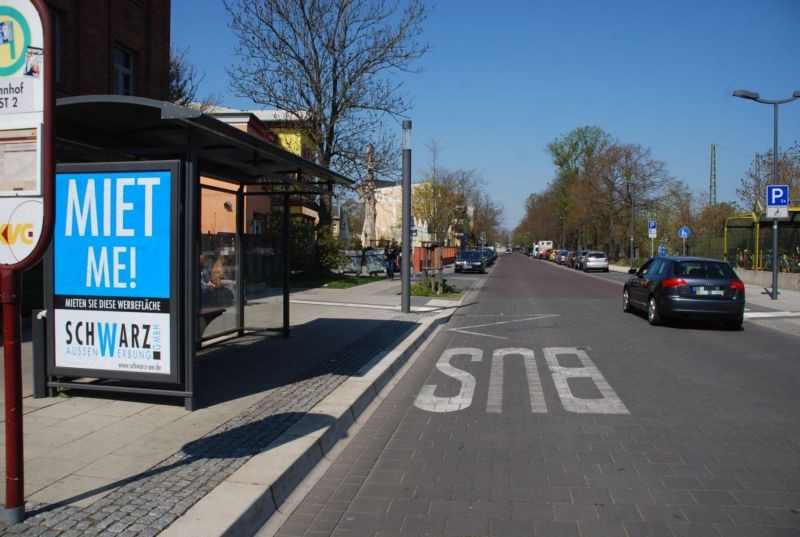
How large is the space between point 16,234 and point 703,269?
43.5 feet

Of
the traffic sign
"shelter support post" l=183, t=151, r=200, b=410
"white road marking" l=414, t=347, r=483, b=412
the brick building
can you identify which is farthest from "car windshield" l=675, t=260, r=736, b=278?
the brick building

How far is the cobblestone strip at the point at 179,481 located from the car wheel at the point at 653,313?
Answer: 937 cm

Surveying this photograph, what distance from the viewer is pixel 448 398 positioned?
7465 millimetres

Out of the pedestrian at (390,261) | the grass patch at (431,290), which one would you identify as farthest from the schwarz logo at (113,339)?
the pedestrian at (390,261)

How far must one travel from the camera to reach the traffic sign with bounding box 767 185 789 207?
66.4ft

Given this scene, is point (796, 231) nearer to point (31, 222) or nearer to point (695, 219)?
point (695, 219)

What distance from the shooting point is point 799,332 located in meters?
13.6

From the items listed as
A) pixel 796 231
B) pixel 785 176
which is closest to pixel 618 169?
pixel 785 176

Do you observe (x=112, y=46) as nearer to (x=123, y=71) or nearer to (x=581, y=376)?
(x=123, y=71)

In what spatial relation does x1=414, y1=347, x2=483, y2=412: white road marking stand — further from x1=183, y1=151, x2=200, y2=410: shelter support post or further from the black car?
the black car

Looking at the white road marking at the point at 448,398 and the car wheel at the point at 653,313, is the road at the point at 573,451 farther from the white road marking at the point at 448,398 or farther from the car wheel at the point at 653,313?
the car wheel at the point at 653,313

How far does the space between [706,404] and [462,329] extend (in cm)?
716

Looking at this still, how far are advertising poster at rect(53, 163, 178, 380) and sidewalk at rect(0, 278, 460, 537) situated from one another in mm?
509

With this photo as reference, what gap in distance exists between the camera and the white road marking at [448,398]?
7090 millimetres
